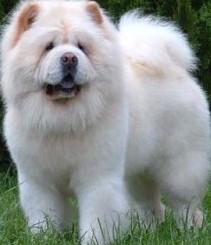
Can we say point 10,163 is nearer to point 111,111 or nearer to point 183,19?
point 183,19

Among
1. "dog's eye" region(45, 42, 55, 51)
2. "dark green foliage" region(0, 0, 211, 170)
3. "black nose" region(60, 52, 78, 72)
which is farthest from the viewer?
"dark green foliage" region(0, 0, 211, 170)

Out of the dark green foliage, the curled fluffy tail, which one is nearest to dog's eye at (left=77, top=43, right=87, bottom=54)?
the curled fluffy tail

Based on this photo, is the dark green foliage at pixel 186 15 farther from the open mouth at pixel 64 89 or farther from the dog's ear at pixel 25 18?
the open mouth at pixel 64 89

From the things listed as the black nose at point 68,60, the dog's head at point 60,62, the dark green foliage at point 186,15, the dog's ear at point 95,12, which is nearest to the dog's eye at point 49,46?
the dog's head at point 60,62

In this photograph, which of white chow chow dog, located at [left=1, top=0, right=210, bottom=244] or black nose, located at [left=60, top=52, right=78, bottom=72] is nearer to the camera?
black nose, located at [left=60, top=52, right=78, bottom=72]

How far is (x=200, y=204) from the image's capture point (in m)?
5.94

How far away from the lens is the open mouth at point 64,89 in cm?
487

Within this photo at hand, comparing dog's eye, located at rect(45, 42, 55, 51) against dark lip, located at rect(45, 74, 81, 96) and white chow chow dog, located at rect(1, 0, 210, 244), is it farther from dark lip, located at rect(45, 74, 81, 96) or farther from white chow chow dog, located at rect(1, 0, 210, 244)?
dark lip, located at rect(45, 74, 81, 96)

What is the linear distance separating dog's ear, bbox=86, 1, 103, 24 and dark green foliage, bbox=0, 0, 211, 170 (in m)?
2.79

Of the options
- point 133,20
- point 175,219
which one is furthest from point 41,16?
point 175,219

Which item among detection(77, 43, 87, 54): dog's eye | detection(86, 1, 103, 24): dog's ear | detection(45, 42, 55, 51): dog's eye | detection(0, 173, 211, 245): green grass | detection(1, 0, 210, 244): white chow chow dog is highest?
detection(86, 1, 103, 24): dog's ear

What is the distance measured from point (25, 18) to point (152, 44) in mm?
1176

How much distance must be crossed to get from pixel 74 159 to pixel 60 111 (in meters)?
0.32

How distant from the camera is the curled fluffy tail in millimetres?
5824
